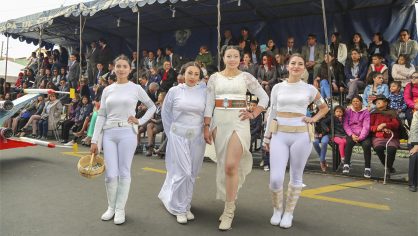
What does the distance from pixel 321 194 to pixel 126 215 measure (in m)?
2.91

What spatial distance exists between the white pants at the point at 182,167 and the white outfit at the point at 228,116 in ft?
0.86

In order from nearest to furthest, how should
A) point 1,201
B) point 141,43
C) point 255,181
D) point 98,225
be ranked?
point 98,225
point 1,201
point 255,181
point 141,43

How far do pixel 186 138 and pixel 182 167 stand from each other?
0.34 metres

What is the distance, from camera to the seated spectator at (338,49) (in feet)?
31.6

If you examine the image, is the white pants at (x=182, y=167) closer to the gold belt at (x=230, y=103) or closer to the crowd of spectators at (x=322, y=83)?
the gold belt at (x=230, y=103)

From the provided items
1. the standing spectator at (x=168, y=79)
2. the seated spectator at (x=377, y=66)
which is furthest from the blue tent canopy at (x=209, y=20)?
the seated spectator at (x=377, y=66)

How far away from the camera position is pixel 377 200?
4.79m

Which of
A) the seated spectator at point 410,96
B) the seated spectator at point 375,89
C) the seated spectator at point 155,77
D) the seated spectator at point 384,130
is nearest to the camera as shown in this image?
the seated spectator at point 384,130

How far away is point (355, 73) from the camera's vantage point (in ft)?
29.5

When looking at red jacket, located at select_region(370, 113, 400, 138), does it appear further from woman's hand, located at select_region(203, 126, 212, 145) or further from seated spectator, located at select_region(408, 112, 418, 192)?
woman's hand, located at select_region(203, 126, 212, 145)

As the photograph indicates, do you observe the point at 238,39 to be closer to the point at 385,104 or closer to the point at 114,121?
the point at 385,104

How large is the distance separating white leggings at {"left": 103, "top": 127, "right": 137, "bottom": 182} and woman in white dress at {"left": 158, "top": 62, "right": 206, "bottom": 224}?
20.2 inches

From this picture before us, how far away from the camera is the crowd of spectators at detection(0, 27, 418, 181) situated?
6523 millimetres

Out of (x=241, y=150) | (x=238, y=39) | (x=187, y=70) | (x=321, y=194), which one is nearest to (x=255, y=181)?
(x=321, y=194)
